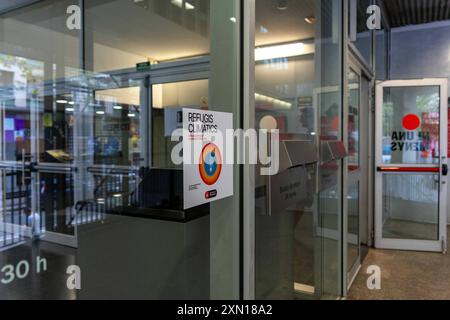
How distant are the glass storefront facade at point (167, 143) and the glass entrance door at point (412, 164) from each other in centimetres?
91

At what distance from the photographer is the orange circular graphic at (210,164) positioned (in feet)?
3.78

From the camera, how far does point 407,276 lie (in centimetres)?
364

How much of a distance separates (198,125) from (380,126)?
4152 mm

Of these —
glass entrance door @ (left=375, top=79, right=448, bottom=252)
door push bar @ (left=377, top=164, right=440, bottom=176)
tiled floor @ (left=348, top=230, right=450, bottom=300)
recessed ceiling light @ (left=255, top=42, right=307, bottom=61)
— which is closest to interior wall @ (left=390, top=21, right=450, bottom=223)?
glass entrance door @ (left=375, top=79, right=448, bottom=252)

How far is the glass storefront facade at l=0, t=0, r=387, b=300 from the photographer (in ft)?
4.61

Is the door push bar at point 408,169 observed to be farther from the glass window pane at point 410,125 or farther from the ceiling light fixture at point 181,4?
the ceiling light fixture at point 181,4

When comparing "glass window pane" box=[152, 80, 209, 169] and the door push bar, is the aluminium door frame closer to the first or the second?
the door push bar

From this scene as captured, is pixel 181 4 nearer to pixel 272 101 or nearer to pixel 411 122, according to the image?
pixel 272 101

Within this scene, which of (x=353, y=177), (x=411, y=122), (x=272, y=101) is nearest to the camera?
(x=272, y=101)

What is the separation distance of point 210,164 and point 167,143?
3.05 feet

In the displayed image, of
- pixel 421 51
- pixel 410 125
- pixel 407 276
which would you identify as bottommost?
pixel 407 276

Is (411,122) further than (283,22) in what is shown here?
Yes

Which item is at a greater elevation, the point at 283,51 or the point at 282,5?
the point at 282,5

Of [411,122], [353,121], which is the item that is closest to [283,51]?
[353,121]
